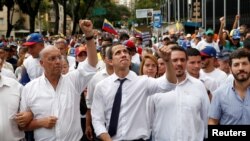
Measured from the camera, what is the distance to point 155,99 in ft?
17.7

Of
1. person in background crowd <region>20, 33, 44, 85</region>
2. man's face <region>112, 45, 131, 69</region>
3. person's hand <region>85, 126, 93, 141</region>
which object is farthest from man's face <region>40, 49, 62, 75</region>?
person in background crowd <region>20, 33, 44, 85</region>

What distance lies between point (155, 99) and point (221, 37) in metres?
7.96

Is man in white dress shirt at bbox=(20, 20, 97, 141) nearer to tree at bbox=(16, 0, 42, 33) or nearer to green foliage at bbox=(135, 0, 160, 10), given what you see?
tree at bbox=(16, 0, 42, 33)

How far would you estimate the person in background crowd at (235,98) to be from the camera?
502 cm

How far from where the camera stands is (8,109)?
5.43 m

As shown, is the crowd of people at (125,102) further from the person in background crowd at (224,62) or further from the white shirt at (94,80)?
the person in background crowd at (224,62)

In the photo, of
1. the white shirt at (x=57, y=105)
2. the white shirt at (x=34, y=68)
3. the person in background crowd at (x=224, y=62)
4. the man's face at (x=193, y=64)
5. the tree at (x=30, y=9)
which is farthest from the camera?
the tree at (x=30, y=9)

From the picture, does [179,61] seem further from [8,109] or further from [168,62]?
[8,109]

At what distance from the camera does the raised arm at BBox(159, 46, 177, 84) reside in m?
4.92

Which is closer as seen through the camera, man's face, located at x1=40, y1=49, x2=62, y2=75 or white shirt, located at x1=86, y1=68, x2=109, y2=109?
man's face, located at x1=40, y1=49, x2=62, y2=75

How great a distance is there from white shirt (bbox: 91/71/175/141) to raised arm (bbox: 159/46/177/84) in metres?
0.13

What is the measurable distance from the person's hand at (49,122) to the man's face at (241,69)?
1.84 meters

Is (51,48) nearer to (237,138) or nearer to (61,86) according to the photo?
(61,86)

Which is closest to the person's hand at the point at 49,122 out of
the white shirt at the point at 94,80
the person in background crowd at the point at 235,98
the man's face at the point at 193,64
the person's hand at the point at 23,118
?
the person's hand at the point at 23,118
